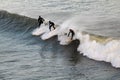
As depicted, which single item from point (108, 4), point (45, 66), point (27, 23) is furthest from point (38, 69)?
point (108, 4)

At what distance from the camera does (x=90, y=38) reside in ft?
95.2

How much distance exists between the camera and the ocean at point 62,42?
2238 centimetres

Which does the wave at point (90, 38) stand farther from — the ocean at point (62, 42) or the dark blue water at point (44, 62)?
the dark blue water at point (44, 62)

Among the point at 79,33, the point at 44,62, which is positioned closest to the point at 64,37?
the point at 79,33

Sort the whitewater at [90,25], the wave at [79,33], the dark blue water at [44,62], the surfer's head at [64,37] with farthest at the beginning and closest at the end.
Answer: the surfer's head at [64,37] < the whitewater at [90,25] < the wave at [79,33] < the dark blue water at [44,62]

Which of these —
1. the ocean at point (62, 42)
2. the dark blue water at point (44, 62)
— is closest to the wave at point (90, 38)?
the ocean at point (62, 42)

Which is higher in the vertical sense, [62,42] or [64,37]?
[64,37]

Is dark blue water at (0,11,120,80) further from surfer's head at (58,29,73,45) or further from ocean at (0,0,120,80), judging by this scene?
surfer's head at (58,29,73,45)

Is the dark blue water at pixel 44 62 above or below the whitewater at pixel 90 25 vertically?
below

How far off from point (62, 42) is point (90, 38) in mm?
2749

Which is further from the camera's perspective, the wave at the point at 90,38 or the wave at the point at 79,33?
the wave at the point at 79,33

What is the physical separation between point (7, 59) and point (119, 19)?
1371 centimetres

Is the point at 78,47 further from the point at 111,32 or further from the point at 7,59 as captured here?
the point at 7,59

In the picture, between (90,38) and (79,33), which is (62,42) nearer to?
(79,33)
